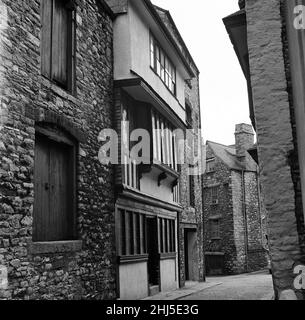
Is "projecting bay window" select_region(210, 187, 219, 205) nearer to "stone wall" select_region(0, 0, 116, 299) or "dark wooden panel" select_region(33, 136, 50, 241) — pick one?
"stone wall" select_region(0, 0, 116, 299)

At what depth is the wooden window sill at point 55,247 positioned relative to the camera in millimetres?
7007

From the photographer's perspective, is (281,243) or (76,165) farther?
(76,165)

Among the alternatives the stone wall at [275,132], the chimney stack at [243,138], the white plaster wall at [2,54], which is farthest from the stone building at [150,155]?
the chimney stack at [243,138]

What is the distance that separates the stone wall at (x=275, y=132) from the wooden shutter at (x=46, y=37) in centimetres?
363

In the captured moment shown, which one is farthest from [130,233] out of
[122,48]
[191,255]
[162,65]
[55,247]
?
[191,255]

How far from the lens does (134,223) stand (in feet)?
38.3

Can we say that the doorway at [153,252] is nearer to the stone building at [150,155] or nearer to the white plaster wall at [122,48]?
the stone building at [150,155]

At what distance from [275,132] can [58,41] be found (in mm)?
4681

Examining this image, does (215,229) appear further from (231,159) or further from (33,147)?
(33,147)

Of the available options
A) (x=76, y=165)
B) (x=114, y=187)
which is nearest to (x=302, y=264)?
(x=76, y=165)

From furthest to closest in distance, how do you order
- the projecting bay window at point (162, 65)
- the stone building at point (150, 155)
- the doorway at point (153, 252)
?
the doorway at point (153, 252) < the projecting bay window at point (162, 65) < the stone building at point (150, 155)
